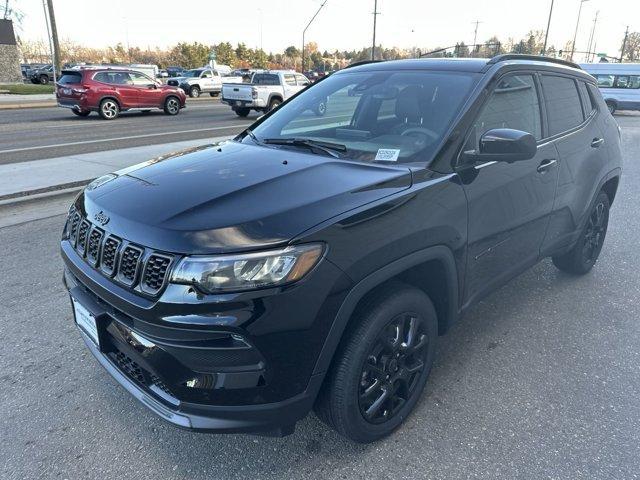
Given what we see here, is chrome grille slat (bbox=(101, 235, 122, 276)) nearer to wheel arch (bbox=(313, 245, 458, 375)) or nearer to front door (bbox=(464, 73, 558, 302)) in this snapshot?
wheel arch (bbox=(313, 245, 458, 375))

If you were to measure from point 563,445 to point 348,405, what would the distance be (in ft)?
3.82

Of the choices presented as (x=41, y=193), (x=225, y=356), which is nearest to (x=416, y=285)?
(x=225, y=356)

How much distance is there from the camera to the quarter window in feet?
9.47

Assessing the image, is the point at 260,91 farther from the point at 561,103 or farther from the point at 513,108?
the point at 513,108

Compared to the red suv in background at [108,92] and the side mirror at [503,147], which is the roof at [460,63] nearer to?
the side mirror at [503,147]

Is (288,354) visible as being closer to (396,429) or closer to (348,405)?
(348,405)

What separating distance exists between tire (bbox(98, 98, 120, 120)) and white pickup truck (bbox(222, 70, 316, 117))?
4.05 m

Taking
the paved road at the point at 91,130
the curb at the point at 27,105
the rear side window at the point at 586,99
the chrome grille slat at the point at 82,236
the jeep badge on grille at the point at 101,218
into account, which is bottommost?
the curb at the point at 27,105

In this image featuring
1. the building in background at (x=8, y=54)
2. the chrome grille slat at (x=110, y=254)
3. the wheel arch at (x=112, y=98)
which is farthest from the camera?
the building in background at (x=8, y=54)

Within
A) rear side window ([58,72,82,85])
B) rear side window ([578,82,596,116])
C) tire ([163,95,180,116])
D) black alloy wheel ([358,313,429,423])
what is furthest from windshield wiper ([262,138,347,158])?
tire ([163,95,180,116])

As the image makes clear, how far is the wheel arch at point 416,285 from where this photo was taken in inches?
80.9

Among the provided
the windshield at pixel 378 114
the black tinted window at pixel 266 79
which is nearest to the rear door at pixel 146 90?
the black tinted window at pixel 266 79

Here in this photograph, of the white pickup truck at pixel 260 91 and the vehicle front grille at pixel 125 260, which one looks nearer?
the vehicle front grille at pixel 125 260

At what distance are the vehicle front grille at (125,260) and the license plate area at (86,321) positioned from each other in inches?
9.2
